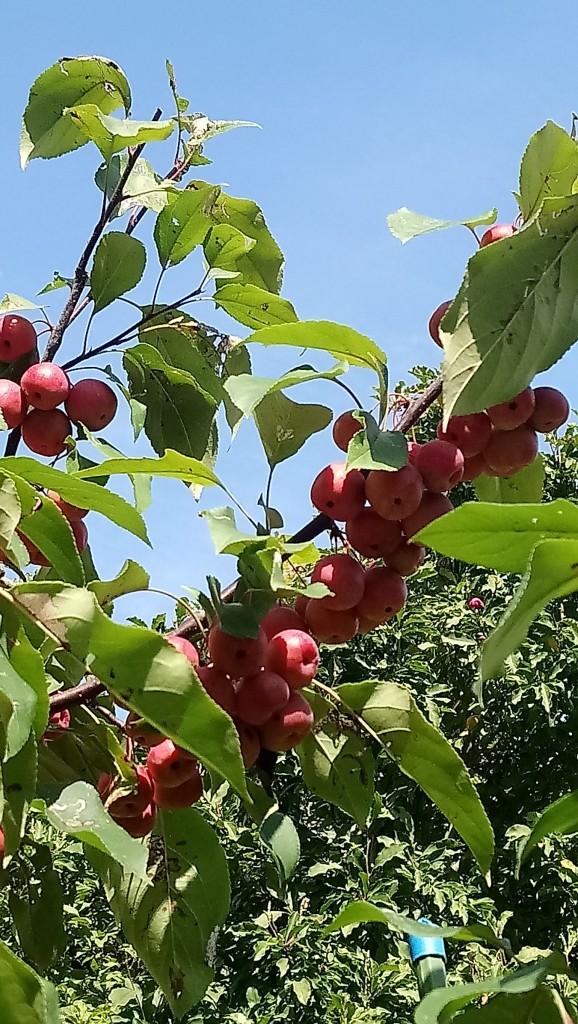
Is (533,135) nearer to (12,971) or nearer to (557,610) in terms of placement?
(12,971)

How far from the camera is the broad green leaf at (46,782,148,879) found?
592 millimetres

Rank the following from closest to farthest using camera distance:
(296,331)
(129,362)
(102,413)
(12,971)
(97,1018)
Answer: (12,971), (296,331), (102,413), (129,362), (97,1018)

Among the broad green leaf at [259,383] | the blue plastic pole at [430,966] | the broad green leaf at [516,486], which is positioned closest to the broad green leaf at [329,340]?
the broad green leaf at [259,383]

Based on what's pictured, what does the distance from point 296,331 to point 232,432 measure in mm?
462

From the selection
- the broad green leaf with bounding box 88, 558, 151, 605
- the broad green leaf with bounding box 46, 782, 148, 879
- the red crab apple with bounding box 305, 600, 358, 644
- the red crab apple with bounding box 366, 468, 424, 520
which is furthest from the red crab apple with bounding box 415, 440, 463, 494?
the broad green leaf with bounding box 46, 782, 148, 879

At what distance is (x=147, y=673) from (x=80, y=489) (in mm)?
125

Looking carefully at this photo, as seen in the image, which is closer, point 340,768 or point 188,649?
point 188,649

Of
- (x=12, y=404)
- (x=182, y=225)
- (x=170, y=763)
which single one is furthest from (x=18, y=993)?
(x=182, y=225)

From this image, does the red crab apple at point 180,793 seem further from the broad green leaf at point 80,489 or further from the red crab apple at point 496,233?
the red crab apple at point 496,233

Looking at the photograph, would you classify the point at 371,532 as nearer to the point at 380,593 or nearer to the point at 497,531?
the point at 380,593

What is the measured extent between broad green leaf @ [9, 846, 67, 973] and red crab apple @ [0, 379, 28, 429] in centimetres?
42

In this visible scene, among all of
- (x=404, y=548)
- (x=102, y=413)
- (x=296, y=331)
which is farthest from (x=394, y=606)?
(x=102, y=413)

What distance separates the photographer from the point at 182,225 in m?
1.11

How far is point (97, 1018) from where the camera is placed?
11.0 feet
